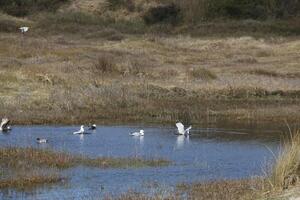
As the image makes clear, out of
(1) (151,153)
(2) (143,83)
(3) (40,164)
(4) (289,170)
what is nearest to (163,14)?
(2) (143,83)

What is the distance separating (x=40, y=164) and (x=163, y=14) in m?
72.3

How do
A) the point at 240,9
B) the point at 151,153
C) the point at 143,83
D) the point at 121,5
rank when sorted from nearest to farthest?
the point at 151,153 < the point at 143,83 < the point at 240,9 < the point at 121,5

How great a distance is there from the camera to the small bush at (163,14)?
90188 millimetres

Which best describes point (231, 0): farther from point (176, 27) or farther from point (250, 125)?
point (250, 125)

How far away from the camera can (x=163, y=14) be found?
91.8 meters

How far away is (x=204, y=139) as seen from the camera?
2767cm

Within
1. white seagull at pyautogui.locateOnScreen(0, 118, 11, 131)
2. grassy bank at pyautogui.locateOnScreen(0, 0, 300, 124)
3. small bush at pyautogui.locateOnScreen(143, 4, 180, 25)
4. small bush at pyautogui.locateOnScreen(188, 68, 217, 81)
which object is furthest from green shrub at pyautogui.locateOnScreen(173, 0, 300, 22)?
white seagull at pyautogui.locateOnScreen(0, 118, 11, 131)

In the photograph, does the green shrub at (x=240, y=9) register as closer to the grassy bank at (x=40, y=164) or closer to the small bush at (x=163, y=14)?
the small bush at (x=163, y=14)

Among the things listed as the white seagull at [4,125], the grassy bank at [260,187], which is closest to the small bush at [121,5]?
the white seagull at [4,125]

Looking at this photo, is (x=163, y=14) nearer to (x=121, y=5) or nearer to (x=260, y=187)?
(x=121, y=5)

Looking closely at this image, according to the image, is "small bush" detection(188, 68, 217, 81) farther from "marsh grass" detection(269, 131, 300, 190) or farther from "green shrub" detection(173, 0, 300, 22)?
"green shrub" detection(173, 0, 300, 22)

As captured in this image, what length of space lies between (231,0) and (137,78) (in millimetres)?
47774

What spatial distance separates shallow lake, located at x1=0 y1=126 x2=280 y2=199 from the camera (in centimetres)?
1794

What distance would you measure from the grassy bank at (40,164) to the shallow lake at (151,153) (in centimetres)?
46
